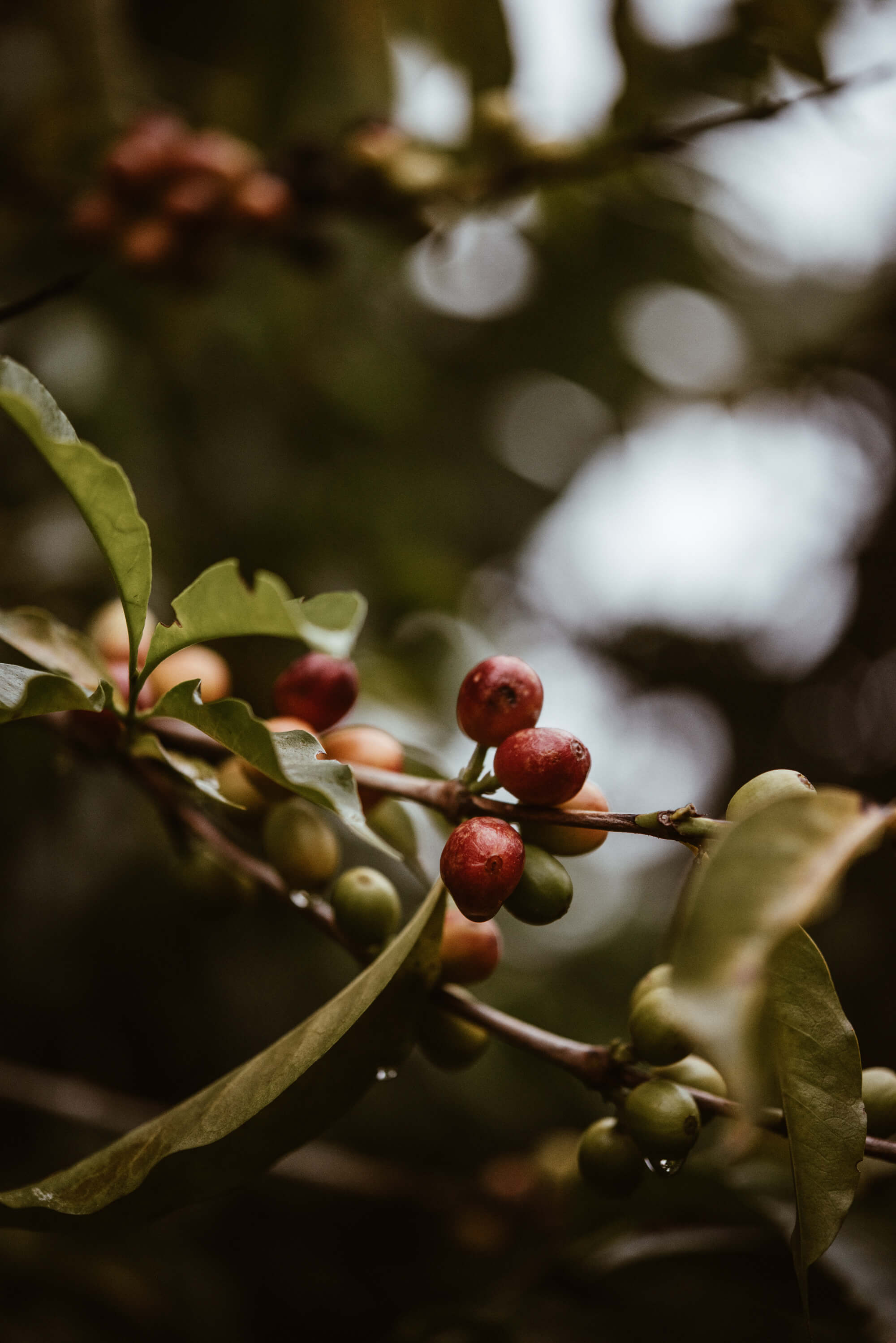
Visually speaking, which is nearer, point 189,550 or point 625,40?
point 625,40

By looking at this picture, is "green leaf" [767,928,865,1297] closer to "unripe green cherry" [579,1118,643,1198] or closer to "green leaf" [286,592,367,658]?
"unripe green cherry" [579,1118,643,1198]

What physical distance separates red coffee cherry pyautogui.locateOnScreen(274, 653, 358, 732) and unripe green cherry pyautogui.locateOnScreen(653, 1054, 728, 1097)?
0.41 metres

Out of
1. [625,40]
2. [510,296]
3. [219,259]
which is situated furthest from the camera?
[510,296]

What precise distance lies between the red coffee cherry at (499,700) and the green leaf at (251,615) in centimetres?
14

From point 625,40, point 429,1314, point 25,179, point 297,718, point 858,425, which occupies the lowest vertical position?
point 429,1314

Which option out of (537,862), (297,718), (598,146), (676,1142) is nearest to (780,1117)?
(676,1142)

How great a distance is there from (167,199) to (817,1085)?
165 cm

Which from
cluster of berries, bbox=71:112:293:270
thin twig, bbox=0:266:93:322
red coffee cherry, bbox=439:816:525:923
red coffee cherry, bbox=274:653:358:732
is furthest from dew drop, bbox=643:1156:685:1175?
cluster of berries, bbox=71:112:293:270

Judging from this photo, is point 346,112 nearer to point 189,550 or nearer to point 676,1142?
point 189,550

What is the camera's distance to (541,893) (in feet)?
2.30

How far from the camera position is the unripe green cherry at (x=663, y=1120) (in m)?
0.69

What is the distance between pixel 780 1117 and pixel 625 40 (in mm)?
1619

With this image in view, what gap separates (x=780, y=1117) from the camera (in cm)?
74

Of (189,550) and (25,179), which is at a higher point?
(25,179)
